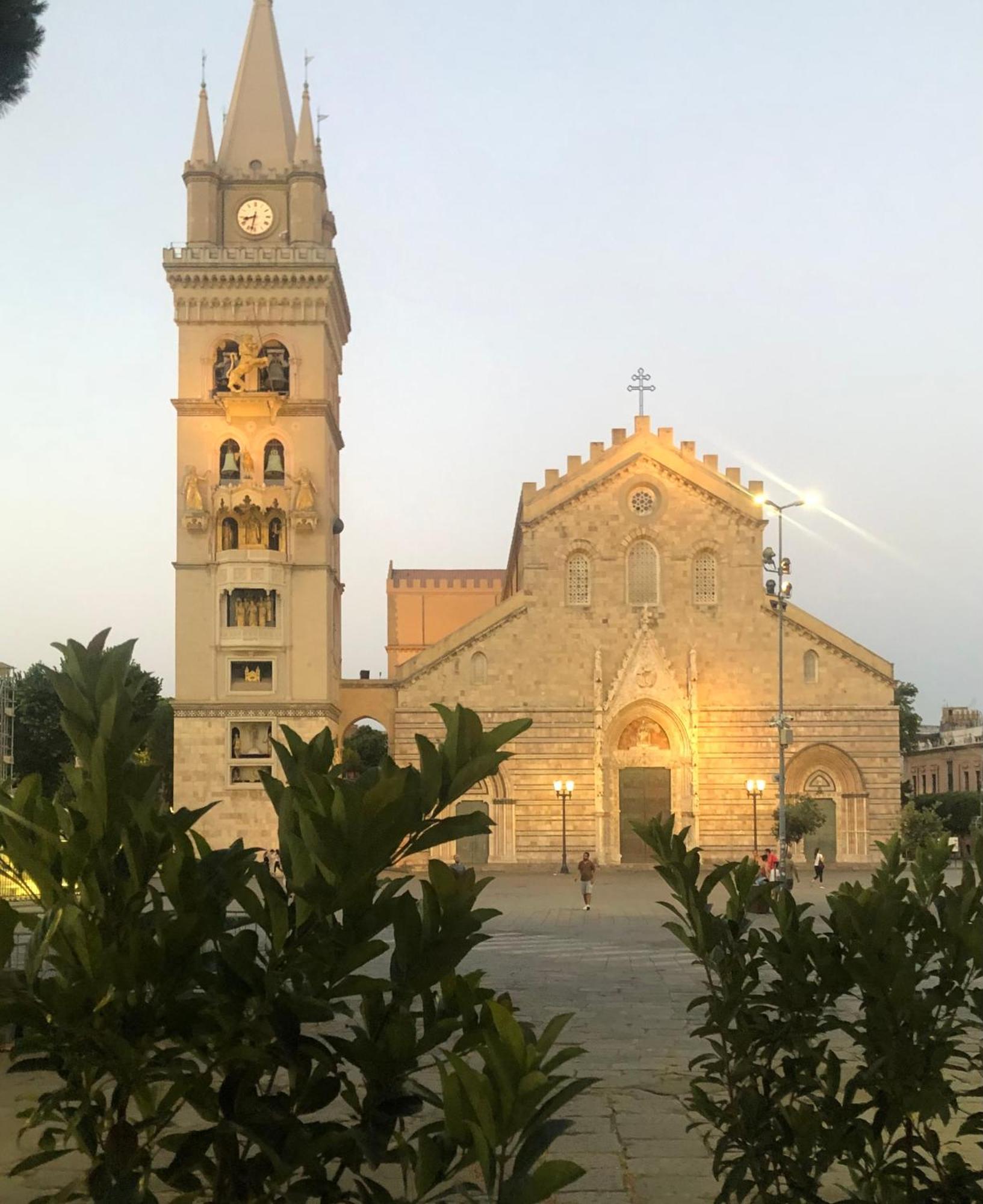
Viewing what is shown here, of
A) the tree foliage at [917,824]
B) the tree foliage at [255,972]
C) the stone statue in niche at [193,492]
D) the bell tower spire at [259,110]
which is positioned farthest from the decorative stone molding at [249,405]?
the tree foliage at [255,972]

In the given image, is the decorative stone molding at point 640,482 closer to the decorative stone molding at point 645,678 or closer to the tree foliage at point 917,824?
the decorative stone molding at point 645,678

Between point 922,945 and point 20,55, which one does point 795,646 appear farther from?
point 922,945

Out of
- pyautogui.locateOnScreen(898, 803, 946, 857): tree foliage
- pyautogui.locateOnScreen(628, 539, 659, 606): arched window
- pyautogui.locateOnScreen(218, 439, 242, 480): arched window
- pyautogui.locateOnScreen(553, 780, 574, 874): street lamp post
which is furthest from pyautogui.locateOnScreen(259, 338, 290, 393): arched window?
pyautogui.locateOnScreen(898, 803, 946, 857): tree foliage

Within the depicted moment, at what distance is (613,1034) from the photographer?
14.4 meters

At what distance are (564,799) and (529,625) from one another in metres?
6.25

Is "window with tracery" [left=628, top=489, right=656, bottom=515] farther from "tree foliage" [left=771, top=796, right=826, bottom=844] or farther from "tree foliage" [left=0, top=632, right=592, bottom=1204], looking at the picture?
"tree foliage" [left=0, top=632, right=592, bottom=1204]

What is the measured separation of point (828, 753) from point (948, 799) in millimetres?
30877

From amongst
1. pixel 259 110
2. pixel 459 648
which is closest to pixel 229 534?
pixel 459 648

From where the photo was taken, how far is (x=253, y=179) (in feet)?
155

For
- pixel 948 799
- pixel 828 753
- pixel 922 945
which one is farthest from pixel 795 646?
pixel 922 945

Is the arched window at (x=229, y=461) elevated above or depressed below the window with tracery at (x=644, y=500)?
above

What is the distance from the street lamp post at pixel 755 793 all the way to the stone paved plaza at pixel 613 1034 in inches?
413

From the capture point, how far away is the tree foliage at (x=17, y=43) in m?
13.7

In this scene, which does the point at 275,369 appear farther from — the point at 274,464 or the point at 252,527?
the point at 252,527
